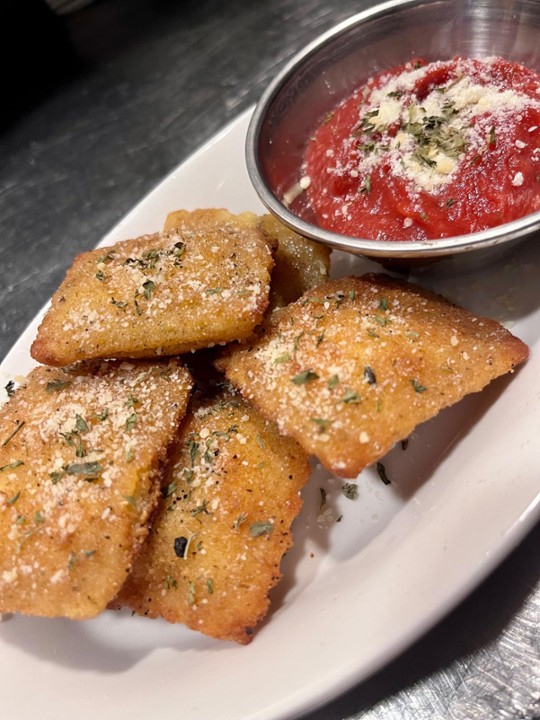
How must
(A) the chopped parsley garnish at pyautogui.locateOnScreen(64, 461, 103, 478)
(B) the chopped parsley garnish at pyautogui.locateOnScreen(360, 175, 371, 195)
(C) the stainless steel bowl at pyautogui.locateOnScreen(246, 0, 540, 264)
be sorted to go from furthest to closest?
(C) the stainless steel bowl at pyautogui.locateOnScreen(246, 0, 540, 264)
(B) the chopped parsley garnish at pyautogui.locateOnScreen(360, 175, 371, 195)
(A) the chopped parsley garnish at pyautogui.locateOnScreen(64, 461, 103, 478)

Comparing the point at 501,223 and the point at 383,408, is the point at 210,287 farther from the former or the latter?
the point at 501,223

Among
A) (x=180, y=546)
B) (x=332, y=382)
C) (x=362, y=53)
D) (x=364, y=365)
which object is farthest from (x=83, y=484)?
(x=362, y=53)

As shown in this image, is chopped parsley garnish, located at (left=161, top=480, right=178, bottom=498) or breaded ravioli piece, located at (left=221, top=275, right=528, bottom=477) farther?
chopped parsley garnish, located at (left=161, top=480, right=178, bottom=498)

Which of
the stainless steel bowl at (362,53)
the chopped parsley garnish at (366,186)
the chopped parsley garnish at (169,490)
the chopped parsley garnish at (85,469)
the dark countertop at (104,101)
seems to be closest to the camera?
the chopped parsley garnish at (85,469)

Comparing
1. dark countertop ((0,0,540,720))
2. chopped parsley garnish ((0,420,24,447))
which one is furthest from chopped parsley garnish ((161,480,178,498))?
dark countertop ((0,0,540,720))

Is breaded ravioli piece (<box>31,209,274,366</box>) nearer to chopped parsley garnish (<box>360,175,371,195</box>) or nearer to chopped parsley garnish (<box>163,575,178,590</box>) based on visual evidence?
chopped parsley garnish (<box>360,175,371,195</box>)

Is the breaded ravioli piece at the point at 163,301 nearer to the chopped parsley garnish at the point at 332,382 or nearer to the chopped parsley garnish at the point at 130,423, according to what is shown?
the chopped parsley garnish at the point at 130,423

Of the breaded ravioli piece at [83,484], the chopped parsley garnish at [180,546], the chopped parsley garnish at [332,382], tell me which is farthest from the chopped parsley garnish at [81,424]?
the chopped parsley garnish at [332,382]
